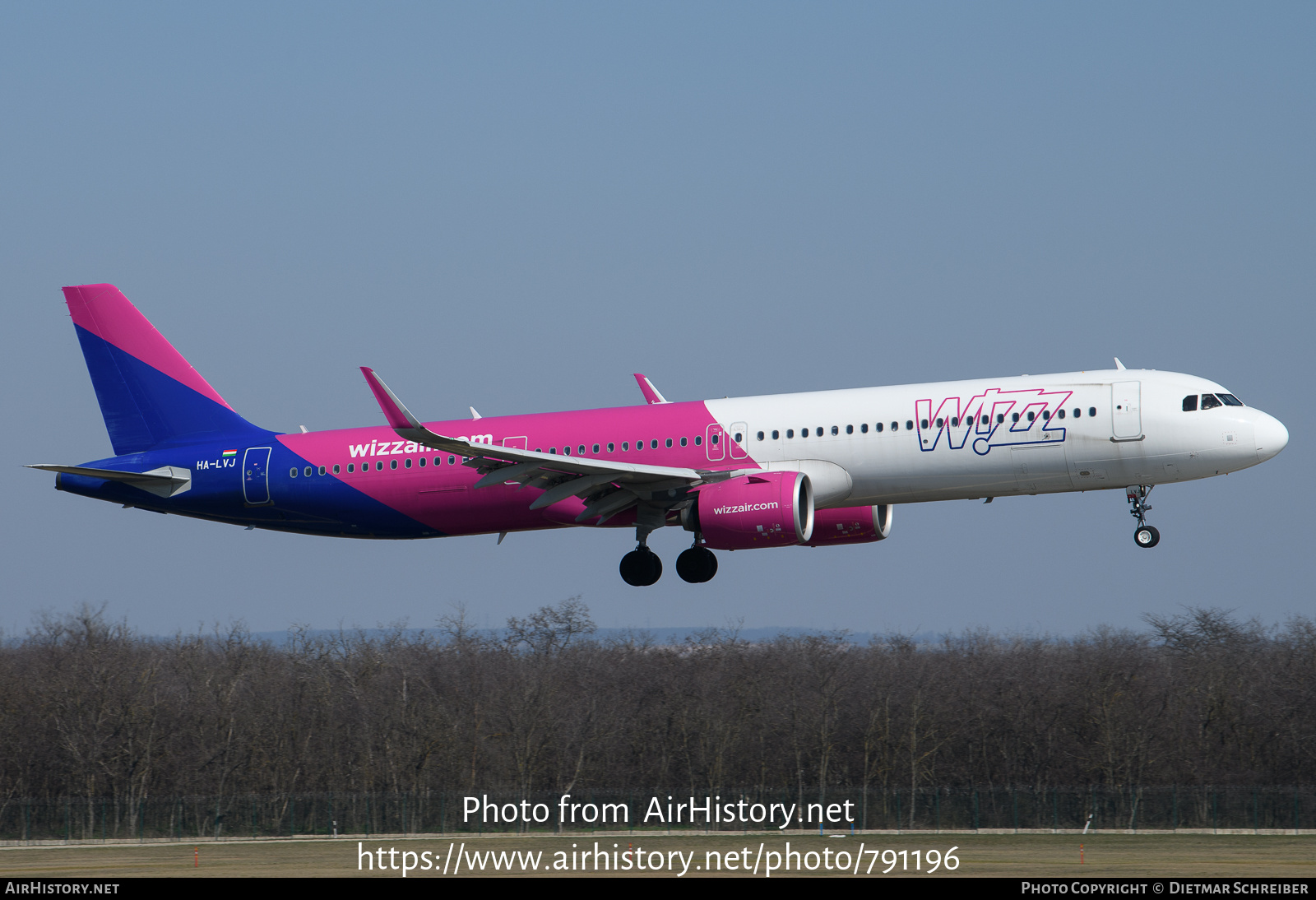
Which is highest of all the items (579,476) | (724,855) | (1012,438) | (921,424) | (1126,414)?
(1126,414)

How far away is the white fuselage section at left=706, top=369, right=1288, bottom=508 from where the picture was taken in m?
33.5

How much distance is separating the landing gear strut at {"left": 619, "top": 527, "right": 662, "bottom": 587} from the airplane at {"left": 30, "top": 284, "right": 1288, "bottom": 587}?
0.04 metres

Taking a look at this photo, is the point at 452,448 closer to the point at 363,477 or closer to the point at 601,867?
the point at 363,477

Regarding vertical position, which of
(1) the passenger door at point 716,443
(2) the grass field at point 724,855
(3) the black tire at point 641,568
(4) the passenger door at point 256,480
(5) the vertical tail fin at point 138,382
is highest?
(5) the vertical tail fin at point 138,382

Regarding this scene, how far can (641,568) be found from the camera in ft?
126

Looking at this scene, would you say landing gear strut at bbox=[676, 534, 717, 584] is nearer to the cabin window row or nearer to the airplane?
the airplane

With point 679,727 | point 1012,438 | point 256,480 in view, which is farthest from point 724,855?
point 679,727

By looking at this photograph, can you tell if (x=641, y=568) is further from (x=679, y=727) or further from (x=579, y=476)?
(x=679, y=727)

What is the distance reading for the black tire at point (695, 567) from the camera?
37.8 metres

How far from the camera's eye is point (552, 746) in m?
82.8

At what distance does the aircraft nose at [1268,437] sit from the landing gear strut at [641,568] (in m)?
14.9

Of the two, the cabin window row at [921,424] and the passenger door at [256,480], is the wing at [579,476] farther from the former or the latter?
the passenger door at [256,480]

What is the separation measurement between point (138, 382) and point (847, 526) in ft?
68.5

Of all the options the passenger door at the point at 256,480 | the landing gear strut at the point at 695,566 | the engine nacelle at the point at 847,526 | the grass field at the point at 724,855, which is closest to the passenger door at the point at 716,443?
the landing gear strut at the point at 695,566
